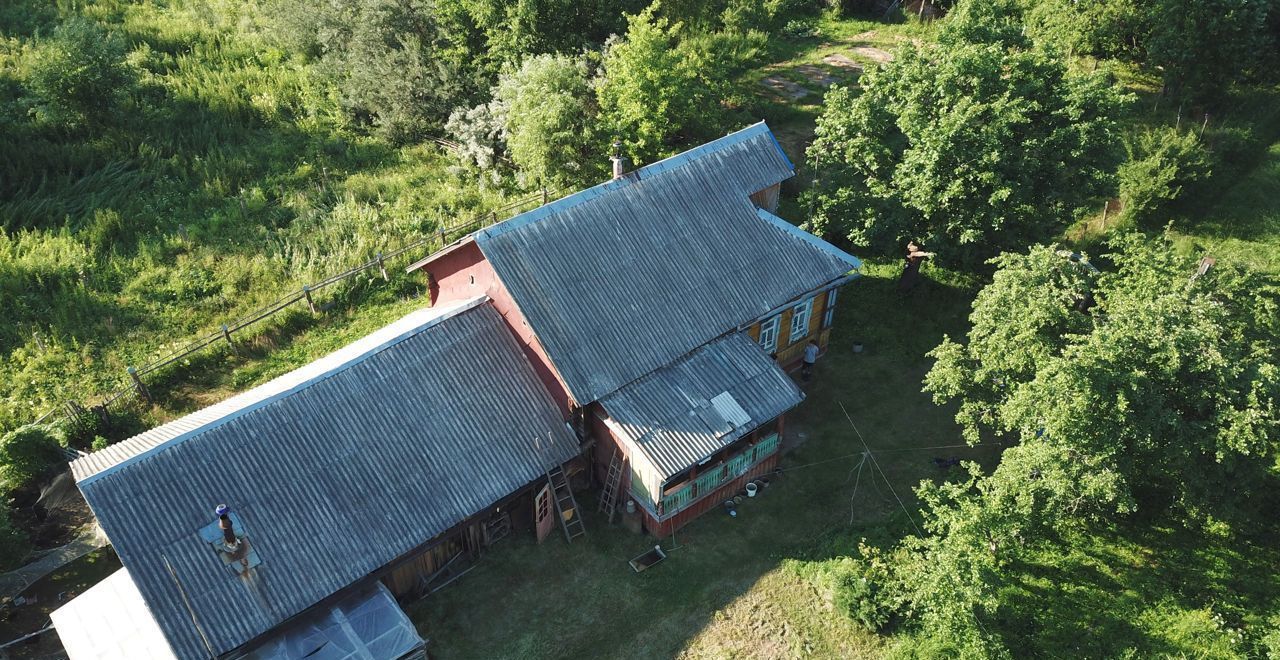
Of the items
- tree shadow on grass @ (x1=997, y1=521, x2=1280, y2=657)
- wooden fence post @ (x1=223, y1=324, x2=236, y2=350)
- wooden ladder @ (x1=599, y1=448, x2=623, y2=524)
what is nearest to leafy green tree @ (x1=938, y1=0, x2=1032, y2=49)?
tree shadow on grass @ (x1=997, y1=521, x2=1280, y2=657)

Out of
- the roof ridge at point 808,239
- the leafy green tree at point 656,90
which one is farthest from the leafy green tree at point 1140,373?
the leafy green tree at point 656,90

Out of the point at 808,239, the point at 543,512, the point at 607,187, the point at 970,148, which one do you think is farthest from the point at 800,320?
the point at 543,512

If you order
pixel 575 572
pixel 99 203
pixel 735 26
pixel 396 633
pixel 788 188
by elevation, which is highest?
pixel 99 203

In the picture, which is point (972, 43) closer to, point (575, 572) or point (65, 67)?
point (575, 572)

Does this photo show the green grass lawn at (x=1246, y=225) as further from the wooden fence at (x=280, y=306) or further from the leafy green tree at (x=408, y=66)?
the leafy green tree at (x=408, y=66)

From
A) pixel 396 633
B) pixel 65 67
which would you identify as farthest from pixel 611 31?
pixel 396 633

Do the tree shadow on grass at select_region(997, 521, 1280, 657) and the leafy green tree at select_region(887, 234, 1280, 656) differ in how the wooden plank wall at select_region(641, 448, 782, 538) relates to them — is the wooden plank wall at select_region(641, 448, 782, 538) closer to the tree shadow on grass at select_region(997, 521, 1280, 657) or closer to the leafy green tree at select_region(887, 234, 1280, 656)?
the leafy green tree at select_region(887, 234, 1280, 656)

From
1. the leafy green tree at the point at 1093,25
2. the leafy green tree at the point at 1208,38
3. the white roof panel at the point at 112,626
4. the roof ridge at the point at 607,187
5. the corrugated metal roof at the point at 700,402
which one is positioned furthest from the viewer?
the leafy green tree at the point at 1093,25
